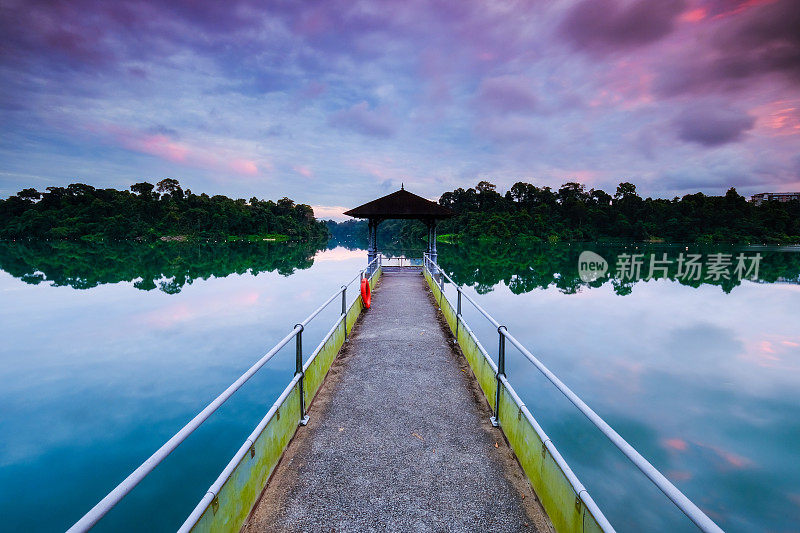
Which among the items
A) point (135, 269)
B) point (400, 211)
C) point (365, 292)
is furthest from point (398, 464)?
point (135, 269)

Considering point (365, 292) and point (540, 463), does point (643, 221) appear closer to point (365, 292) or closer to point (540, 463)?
point (365, 292)

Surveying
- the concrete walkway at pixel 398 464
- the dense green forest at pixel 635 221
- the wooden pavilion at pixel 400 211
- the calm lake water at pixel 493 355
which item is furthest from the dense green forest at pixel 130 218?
the concrete walkway at pixel 398 464

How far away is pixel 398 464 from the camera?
365 centimetres

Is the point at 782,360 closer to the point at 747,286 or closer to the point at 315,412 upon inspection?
the point at 315,412

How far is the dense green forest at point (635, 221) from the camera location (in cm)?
7888

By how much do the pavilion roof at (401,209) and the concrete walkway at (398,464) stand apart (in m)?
11.6

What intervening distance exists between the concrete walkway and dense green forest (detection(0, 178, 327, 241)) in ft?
283

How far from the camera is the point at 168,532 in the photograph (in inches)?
224

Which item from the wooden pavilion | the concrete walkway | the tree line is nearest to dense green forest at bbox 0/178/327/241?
the tree line

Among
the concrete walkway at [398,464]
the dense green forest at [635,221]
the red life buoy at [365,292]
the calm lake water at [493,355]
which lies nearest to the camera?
the concrete walkway at [398,464]

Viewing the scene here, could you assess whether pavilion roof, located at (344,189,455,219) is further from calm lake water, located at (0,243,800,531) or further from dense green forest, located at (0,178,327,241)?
dense green forest, located at (0,178,327,241)

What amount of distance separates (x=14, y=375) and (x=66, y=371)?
4.75 feet

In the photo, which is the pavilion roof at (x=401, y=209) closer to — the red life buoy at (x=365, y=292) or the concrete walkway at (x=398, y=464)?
the red life buoy at (x=365, y=292)

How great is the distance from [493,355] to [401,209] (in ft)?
25.4
